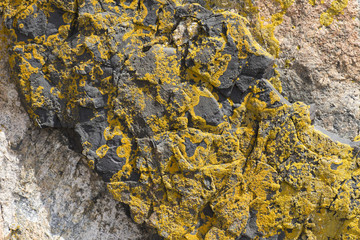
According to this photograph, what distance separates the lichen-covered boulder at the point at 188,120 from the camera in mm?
1588

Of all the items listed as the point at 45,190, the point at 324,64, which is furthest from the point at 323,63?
the point at 45,190

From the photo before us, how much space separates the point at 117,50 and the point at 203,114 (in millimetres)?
530

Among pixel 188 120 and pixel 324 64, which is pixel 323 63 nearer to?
pixel 324 64

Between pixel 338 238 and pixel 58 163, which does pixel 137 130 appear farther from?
pixel 338 238

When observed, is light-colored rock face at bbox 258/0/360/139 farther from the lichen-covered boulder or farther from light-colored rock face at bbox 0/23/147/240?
light-colored rock face at bbox 0/23/147/240

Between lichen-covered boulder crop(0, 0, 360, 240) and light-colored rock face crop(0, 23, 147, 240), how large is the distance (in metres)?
0.23

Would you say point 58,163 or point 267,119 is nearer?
point 267,119

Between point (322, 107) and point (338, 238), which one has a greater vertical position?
point (322, 107)

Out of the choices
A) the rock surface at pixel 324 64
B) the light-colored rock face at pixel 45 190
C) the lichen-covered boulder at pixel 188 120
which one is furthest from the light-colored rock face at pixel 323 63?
the light-colored rock face at pixel 45 190

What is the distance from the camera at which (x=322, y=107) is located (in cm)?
→ 173

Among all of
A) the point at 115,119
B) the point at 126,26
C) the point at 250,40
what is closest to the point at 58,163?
the point at 115,119

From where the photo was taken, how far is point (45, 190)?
189 cm

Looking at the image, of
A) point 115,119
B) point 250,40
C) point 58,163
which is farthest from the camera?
point 58,163

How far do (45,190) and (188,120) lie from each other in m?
0.93
